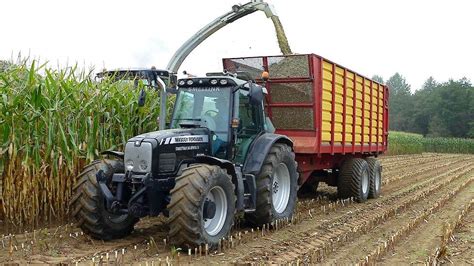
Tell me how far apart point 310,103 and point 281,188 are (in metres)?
1.81

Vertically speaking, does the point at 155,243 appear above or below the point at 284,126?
below

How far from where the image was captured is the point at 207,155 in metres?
6.25

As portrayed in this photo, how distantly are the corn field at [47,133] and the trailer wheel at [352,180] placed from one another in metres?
4.77

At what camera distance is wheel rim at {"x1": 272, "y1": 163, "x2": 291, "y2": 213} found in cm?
735

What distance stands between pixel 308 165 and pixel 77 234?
4408 mm

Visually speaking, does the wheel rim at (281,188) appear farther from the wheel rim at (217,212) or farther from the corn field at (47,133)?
the corn field at (47,133)

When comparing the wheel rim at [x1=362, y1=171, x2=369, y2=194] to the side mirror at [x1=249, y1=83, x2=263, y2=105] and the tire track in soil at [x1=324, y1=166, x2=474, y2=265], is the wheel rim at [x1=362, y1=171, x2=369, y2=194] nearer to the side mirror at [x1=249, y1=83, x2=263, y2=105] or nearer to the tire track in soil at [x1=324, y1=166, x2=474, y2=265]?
the tire track in soil at [x1=324, y1=166, x2=474, y2=265]

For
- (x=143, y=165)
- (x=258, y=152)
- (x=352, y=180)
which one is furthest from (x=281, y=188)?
Result: (x=352, y=180)

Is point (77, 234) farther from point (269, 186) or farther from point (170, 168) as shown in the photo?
point (269, 186)

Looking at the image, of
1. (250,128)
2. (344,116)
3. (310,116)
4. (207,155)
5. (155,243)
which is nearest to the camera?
(155,243)

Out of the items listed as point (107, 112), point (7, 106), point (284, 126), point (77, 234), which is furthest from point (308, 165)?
point (7, 106)

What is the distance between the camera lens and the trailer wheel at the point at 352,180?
1015cm

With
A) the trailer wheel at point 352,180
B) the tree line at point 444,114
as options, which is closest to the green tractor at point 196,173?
the trailer wheel at point 352,180

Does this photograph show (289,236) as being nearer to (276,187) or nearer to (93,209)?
(276,187)
